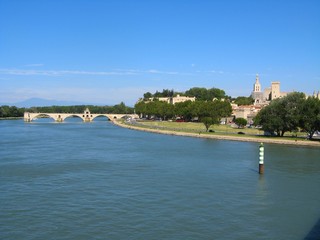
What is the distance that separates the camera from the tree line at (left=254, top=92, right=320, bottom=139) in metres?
42.0

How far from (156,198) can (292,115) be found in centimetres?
3035

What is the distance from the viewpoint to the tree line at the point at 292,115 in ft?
138

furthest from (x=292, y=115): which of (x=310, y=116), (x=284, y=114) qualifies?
(x=310, y=116)

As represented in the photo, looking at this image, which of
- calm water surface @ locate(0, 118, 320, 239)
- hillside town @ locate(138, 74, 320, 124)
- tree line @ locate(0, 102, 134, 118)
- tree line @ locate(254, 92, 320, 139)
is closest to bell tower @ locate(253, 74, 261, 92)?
hillside town @ locate(138, 74, 320, 124)

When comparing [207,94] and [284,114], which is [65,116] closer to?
[207,94]

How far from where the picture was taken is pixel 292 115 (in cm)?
4312

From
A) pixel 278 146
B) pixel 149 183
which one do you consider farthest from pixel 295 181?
pixel 278 146

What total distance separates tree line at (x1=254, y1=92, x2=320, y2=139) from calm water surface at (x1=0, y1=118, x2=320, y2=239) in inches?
573

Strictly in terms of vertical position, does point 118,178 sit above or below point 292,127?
below

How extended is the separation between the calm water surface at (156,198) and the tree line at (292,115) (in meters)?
14.6

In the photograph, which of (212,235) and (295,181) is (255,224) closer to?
(212,235)

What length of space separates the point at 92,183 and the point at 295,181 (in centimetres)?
1021

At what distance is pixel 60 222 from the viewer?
43.8 feet

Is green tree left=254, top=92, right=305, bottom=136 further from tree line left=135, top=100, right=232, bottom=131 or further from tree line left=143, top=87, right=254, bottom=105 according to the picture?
Result: tree line left=143, top=87, right=254, bottom=105
